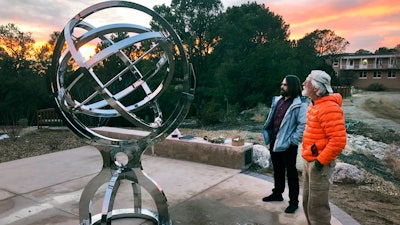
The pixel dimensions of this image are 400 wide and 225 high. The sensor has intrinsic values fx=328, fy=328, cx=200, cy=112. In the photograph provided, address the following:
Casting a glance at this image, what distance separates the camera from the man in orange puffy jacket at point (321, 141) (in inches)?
129

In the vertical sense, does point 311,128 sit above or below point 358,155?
above

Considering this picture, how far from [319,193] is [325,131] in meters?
0.66

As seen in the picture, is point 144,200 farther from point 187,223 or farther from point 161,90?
point 161,90

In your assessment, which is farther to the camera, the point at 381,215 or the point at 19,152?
the point at 19,152

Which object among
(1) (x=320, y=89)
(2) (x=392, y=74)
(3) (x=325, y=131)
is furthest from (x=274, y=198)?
(2) (x=392, y=74)

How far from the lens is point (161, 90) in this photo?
4961mm

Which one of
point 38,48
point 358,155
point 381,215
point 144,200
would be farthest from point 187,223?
point 38,48

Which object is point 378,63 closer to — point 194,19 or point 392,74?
point 392,74

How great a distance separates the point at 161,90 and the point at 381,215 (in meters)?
3.64

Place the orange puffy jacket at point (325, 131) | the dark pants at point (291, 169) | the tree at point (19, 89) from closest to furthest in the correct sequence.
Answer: the orange puffy jacket at point (325, 131), the dark pants at point (291, 169), the tree at point (19, 89)

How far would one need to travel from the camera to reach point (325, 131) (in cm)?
336

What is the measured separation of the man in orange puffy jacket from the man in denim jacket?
817mm

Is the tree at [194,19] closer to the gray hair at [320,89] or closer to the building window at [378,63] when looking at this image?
the gray hair at [320,89]

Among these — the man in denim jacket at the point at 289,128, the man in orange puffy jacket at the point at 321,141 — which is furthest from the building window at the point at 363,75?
the man in orange puffy jacket at the point at 321,141
